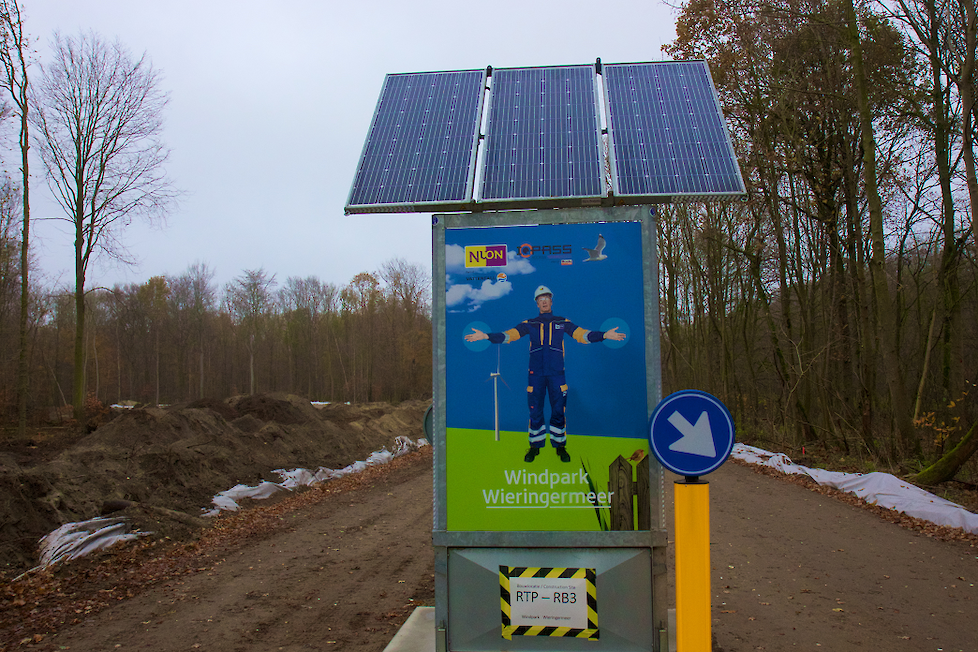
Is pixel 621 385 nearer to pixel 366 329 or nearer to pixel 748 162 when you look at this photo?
pixel 748 162

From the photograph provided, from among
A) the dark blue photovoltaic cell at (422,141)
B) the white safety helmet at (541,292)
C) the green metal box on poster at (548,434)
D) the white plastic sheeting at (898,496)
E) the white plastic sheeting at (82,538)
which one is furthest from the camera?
the white plastic sheeting at (898,496)

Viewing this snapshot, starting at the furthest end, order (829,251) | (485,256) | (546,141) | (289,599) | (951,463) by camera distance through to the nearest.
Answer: (829,251), (951,463), (289,599), (546,141), (485,256)

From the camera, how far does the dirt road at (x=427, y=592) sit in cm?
564

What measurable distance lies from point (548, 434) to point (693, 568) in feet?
3.85

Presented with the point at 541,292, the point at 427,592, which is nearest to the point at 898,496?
the point at 427,592

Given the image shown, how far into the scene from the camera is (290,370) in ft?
229

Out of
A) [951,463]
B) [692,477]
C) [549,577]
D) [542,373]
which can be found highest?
[542,373]

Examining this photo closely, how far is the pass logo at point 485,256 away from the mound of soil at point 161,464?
727 cm

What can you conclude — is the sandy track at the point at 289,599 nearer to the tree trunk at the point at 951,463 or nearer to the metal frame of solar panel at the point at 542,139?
the metal frame of solar panel at the point at 542,139

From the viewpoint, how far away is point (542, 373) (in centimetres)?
410

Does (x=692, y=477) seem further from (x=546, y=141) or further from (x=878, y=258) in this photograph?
(x=878, y=258)

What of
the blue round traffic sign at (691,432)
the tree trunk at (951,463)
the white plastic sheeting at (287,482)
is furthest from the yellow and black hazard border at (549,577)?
the tree trunk at (951,463)

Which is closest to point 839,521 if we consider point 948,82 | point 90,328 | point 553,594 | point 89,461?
point 553,594

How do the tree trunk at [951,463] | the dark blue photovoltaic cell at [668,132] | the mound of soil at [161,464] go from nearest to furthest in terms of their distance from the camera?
the dark blue photovoltaic cell at [668,132] < the mound of soil at [161,464] < the tree trunk at [951,463]
